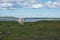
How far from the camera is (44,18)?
43.0 ft

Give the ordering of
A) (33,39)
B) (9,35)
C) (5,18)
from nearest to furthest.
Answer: (33,39), (9,35), (5,18)

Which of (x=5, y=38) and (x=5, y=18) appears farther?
(x=5, y=18)

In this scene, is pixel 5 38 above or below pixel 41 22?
above

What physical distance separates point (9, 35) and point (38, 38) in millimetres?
1519

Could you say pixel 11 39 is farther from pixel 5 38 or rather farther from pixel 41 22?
pixel 41 22

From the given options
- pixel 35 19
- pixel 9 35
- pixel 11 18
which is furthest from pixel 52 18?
pixel 9 35

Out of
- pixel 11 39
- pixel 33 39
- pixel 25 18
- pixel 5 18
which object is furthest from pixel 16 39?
pixel 5 18

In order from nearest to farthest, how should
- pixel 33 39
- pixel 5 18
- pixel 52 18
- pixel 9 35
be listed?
pixel 33 39 < pixel 9 35 < pixel 52 18 < pixel 5 18

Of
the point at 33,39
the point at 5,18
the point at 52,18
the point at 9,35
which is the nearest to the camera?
the point at 33,39

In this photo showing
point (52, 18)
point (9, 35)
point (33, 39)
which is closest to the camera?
point (33, 39)

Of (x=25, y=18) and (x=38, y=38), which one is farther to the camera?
(x=25, y=18)

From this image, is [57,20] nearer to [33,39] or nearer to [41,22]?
[41,22]

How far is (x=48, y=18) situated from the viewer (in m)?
13.0

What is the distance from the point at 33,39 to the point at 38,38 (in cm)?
21
